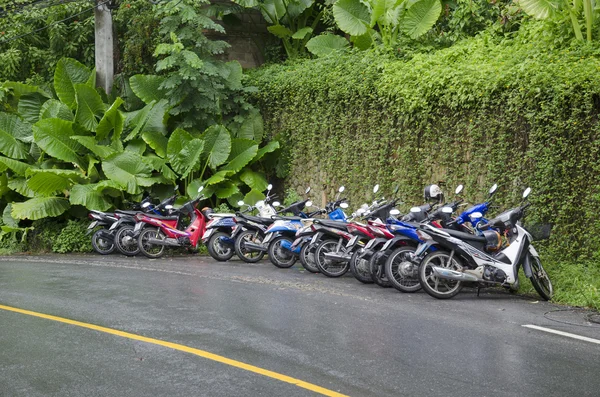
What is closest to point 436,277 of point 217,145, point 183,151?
point 183,151

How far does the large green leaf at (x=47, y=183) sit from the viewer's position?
1850 centimetres

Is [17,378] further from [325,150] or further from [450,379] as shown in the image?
[325,150]

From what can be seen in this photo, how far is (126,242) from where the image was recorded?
16969 mm

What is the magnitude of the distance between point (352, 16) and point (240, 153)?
452 cm

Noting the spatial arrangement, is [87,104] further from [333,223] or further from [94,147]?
[333,223]

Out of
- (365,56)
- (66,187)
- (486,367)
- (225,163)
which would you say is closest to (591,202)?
(486,367)

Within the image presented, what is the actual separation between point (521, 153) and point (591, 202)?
1.61 m

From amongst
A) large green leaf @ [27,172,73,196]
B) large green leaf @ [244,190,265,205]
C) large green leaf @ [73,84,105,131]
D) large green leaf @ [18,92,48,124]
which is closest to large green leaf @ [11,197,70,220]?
large green leaf @ [27,172,73,196]

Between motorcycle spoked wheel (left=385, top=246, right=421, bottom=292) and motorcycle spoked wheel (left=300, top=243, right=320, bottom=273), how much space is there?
2.36 m

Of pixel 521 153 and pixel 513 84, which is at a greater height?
pixel 513 84

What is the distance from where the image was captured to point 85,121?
19938mm

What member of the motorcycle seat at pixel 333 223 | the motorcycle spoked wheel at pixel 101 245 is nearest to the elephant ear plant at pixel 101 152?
the motorcycle spoked wheel at pixel 101 245

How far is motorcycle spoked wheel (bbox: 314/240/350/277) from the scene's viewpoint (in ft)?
43.9

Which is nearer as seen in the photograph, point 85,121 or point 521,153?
point 521,153
